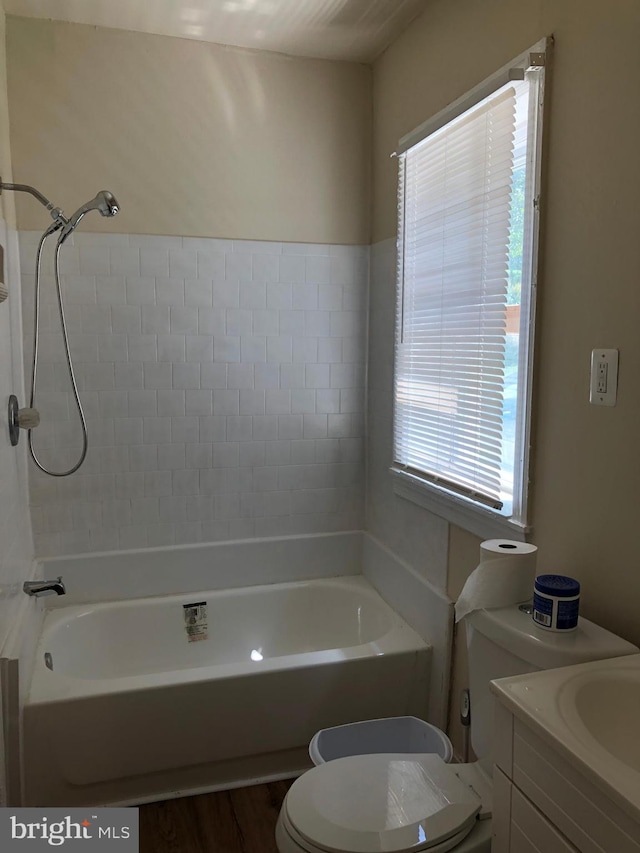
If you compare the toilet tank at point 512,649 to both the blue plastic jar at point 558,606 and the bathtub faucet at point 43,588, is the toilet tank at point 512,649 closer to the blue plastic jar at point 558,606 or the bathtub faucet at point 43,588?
the blue plastic jar at point 558,606

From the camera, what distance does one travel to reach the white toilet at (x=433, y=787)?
4.38ft

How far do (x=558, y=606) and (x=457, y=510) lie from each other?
29.3 inches

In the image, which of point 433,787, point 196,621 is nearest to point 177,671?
point 196,621

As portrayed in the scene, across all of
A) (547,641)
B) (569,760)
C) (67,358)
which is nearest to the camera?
(569,760)

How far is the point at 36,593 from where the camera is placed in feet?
7.33

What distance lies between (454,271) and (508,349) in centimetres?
41

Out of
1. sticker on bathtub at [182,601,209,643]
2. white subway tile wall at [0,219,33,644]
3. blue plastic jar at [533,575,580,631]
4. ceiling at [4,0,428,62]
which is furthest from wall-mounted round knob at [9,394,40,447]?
blue plastic jar at [533,575,580,631]

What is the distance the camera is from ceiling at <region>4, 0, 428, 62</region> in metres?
2.27

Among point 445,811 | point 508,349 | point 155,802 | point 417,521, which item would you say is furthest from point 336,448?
point 445,811

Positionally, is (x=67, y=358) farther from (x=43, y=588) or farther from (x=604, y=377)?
(x=604, y=377)

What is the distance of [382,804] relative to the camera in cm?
143

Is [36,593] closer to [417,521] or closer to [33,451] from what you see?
[33,451]

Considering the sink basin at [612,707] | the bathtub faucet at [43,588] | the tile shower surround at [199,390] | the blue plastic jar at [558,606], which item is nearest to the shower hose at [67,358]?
the tile shower surround at [199,390]

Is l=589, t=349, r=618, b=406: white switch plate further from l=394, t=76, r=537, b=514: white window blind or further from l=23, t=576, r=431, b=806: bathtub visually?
l=23, t=576, r=431, b=806: bathtub
